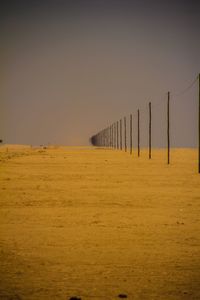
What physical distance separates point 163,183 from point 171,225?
7288 millimetres

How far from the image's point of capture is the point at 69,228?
7.15m

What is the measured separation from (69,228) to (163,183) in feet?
26.4

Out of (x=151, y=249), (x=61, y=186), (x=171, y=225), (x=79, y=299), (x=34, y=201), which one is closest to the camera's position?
(x=79, y=299)

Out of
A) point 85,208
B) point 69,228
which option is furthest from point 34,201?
point 69,228

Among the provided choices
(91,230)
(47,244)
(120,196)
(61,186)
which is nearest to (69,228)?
(91,230)

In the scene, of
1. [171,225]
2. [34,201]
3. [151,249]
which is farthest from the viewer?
[34,201]

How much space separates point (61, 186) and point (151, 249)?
786cm

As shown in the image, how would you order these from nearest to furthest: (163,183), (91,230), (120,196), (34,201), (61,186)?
(91,230), (34,201), (120,196), (61,186), (163,183)

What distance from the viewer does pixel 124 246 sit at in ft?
19.4

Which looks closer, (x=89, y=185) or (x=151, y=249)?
(x=151, y=249)

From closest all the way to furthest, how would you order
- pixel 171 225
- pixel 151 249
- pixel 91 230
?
1. pixel 151 249
2. pixel 91 230
3. pixel 171 225

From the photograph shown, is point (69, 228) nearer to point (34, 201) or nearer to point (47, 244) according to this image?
point (47, 244)

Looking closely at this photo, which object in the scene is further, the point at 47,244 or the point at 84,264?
the point at 47,244

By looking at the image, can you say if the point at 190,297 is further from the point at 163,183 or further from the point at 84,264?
the point at 163,183
